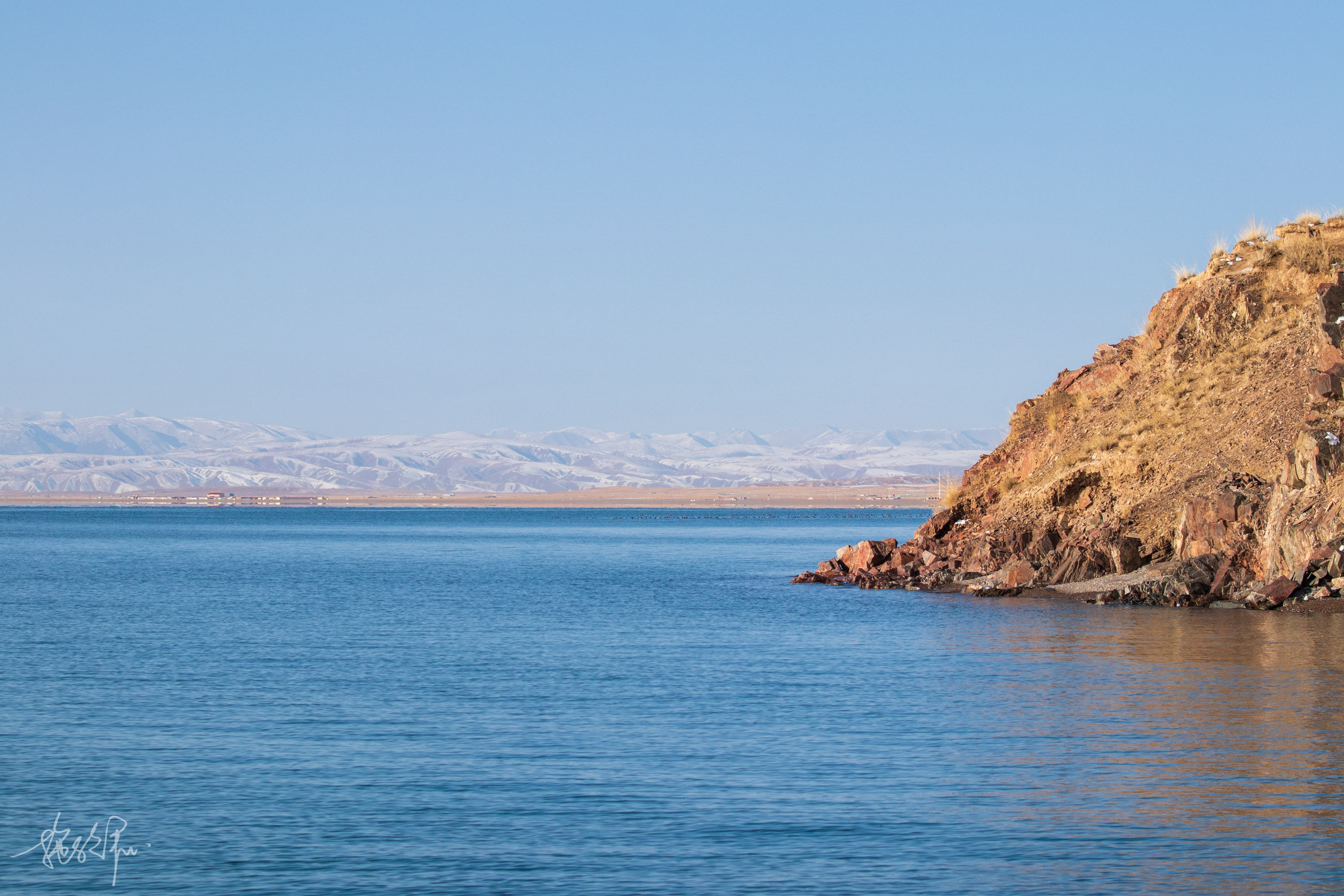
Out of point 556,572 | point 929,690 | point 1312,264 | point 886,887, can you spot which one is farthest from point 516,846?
point 556,572

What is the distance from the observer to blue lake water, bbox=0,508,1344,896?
14367 mm

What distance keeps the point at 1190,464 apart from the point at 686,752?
32.2 metres

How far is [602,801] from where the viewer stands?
→ 17.0 meters

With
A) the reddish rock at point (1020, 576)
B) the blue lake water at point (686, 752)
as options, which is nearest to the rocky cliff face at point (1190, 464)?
the reddish rock at point (1020, 576)

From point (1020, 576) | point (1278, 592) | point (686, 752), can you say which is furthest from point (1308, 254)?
point (686, 752)

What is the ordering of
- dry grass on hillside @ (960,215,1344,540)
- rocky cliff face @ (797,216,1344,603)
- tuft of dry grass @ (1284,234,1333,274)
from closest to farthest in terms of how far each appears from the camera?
rocky cliff face @ (797,216,1344,603), dry grass on hillside @ (960,215,1344,540), tuft of dry grass @ (1284,234,1333,274)

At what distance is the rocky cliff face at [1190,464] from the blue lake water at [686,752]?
3.64m

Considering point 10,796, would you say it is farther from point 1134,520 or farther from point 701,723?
point 1134,520

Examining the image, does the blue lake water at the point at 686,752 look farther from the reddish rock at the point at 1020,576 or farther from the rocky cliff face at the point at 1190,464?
the reddish rock at the point at 1020,576

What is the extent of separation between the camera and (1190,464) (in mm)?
47312

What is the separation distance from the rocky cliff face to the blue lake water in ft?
11.9

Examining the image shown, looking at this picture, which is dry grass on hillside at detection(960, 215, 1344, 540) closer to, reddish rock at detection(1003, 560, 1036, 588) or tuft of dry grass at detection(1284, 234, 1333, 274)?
tuft of dry grass at detection(1284, 234, 1333, 274)

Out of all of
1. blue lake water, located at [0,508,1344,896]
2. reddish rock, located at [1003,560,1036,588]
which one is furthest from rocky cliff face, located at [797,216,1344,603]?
blue lake water, located at [0,508,1344,896]

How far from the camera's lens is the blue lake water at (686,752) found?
14.4 meters
